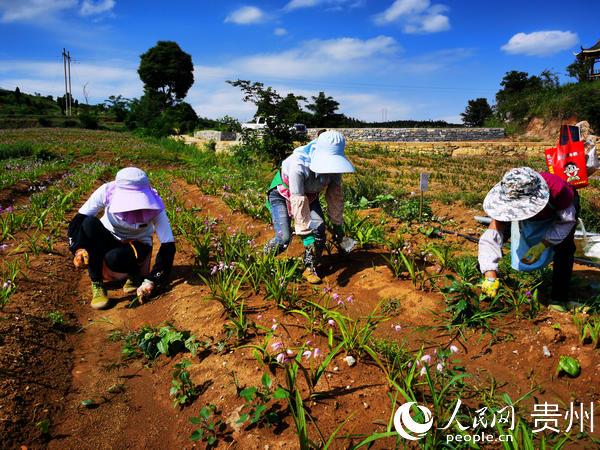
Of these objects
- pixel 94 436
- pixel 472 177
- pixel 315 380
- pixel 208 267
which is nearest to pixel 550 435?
pixel 315 380

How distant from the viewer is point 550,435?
1.85 m

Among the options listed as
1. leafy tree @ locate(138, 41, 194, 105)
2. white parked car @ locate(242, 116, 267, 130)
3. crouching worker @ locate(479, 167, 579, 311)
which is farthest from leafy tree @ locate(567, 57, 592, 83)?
leafy tree @ locate(138, 41, 194, 105)

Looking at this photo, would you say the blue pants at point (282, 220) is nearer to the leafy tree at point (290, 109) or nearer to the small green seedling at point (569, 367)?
the small green seedling at point (569, 367)

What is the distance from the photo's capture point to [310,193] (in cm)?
363

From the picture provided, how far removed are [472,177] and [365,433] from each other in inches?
339

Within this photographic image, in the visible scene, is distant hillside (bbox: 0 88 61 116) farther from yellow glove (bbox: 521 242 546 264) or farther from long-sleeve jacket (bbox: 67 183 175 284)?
yellow glove (bbox: 521 242 546 264)

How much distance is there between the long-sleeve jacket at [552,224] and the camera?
251cm

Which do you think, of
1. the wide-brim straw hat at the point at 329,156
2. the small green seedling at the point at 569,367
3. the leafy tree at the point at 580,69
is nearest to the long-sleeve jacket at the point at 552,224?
the small green seedling at the point at 569,367

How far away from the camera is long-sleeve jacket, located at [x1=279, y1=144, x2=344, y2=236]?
335cm

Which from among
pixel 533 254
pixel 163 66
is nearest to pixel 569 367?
pixel 533 254

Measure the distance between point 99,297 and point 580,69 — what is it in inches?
1179

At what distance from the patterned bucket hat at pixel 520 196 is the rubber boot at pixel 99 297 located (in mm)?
3070

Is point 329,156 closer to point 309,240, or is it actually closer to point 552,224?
point 309,240

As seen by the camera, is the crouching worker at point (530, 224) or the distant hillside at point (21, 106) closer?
the crouching worker at point (530, 224)
